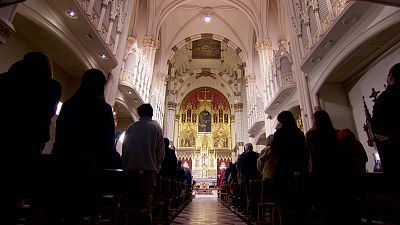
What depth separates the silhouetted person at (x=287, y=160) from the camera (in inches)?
96.8

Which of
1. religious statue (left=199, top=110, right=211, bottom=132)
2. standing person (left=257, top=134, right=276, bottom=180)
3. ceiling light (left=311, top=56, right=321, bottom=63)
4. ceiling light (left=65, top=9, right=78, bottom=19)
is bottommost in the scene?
standing person (left=257, top=134, right=276, bottom=180)

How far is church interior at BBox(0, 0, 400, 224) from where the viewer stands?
183 inches

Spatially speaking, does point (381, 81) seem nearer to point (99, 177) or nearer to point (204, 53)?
point (99, 177)

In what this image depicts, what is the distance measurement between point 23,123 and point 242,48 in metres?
16.1

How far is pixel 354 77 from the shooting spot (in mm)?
Answer: 6336

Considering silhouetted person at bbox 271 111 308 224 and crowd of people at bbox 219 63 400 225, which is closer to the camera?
crowd of people at bbox 219 63 400 225

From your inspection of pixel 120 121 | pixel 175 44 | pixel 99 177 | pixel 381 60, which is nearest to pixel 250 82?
pixel 175 44

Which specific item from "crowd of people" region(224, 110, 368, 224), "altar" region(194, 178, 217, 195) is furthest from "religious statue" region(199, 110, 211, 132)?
"crowd of people" region(224, 110, 368, 224)

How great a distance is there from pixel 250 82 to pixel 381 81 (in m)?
9.43

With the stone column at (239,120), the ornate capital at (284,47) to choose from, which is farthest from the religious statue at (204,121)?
the ornate capital at (284,47)

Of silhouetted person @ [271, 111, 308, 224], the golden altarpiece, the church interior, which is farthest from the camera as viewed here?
the golden altarpiece

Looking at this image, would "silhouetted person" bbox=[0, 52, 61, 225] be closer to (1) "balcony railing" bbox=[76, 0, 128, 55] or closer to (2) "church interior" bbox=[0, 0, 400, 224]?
(2) "church interior" bbox=[0, 0, 400, 224]

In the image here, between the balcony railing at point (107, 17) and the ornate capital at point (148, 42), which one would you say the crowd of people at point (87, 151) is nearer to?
the balcony railing at point (107, 17)

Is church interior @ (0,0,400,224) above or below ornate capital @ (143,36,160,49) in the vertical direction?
below
